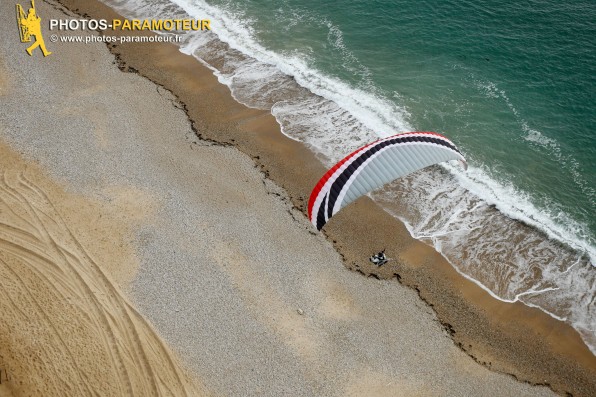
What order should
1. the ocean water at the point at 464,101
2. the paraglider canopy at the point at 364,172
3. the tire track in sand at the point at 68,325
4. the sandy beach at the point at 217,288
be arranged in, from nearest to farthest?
the tire track in sand at the point at 68,325
the sandy beach at the point at 217,288
the paraglider canopy at the point at 364,172
the ocean water at the point at 464,101

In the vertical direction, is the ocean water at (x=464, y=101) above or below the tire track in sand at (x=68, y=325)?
above

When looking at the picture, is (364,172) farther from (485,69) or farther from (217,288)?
(485,69)

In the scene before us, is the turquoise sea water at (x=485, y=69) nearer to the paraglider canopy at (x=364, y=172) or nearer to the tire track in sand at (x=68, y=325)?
the paraglider canopy at (x=364, y=172)

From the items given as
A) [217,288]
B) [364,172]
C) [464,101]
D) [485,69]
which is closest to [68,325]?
[217,288]

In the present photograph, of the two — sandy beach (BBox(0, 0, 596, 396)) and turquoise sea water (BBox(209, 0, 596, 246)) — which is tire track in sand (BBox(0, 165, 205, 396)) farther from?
turquoise sea water (BBox(209, 0, 596, 246))

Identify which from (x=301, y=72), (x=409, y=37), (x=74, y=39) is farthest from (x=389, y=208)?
(x=74, y=39)

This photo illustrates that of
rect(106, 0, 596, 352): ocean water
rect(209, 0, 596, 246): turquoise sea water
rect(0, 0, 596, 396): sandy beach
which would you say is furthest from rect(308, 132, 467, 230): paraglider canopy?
rect(209, 0, 596, 246): turquoise sea water

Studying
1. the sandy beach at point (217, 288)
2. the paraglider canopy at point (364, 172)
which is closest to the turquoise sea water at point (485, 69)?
the sandy beach at point (217, 288)
